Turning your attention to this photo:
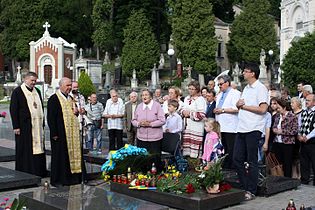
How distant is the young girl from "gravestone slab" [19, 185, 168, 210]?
93.3 inches

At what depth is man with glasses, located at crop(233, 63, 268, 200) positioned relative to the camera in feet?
23.6

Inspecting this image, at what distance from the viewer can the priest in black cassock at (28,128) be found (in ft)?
30.9

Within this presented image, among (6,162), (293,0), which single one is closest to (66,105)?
(6,162)

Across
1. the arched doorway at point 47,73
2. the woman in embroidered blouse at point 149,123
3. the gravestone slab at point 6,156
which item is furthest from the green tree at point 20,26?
the woman in embroidered blouse at point 149,123

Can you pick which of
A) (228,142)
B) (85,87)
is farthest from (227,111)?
(85,87)

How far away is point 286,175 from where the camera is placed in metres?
9.54

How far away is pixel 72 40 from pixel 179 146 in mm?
50723

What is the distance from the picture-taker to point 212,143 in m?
8.64

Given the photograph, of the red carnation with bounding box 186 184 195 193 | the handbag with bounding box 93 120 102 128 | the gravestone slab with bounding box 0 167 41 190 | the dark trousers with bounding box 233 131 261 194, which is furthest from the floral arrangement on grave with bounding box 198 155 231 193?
the handbag with bounding box 93 120 102 128

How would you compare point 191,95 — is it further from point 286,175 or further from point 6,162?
point 6,162

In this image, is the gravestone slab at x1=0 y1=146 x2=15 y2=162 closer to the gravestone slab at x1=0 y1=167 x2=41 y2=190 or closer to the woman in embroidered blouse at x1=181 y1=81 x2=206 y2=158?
the gravestone slab at x1=0 y1=167 x2=41 y2=190

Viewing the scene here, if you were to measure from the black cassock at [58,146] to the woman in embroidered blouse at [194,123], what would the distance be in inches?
96.5

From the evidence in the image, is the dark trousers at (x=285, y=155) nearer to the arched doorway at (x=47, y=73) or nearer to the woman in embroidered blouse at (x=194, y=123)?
the woman in embroidered blouse at (x=194, y=123)

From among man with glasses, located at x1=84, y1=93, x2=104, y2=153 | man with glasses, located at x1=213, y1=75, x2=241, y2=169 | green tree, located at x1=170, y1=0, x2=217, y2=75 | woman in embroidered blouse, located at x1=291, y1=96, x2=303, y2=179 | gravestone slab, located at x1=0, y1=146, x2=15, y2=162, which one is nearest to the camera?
man with glasses, located at x1=213, y1=75, x2=241, y2=169
